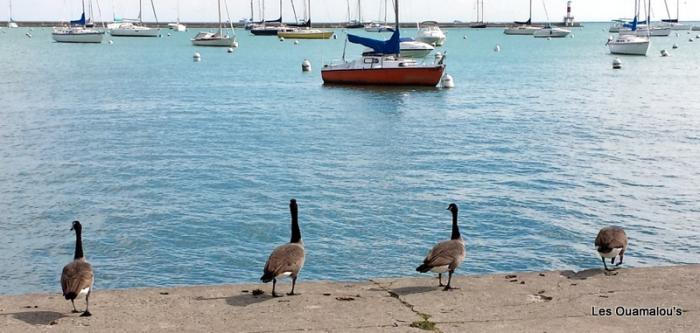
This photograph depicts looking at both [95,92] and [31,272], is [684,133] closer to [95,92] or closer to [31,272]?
[31,272]

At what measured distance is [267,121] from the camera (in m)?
46.0

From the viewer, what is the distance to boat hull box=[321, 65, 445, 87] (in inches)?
2279

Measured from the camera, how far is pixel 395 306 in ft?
33.0

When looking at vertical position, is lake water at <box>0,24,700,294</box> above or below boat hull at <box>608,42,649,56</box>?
below

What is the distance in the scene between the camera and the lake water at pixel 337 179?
19547 mm

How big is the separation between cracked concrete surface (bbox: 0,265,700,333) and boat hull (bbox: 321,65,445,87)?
4687 cm

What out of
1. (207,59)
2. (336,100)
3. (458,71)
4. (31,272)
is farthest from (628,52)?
(31,272)

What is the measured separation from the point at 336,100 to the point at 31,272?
1509 inches

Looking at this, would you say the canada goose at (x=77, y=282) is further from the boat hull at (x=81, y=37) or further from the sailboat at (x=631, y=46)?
the boat hull at (x=81, y=37)

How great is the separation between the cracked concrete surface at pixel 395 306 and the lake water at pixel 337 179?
22.4 ft

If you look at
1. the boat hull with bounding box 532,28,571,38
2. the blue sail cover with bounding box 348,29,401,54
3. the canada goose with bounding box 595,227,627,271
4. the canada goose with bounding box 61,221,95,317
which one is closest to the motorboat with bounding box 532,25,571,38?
the boat hull with bounding box 532,28,571,38

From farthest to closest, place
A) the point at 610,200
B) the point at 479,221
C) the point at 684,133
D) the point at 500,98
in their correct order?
the point at 500,98, the point at 684,133, the point at 610,200, the point at 479,221

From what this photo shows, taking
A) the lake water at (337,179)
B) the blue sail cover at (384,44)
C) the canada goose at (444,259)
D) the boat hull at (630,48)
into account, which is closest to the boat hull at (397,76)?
the lake water at (337,179)

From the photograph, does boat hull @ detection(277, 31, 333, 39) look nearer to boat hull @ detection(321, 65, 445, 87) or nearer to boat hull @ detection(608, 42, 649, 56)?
A: boat hull @ detection(608, 42, 649, 56)
